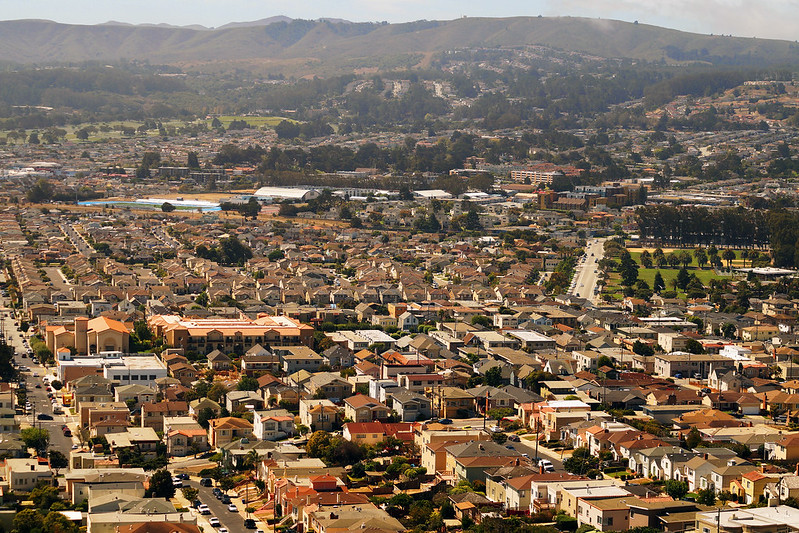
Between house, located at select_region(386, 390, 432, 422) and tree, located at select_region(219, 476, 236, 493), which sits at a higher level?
tree, located at select_region(219, 476, 236, 493)

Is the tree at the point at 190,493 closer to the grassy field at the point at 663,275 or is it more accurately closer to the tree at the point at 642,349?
the tree at the point at 642,349

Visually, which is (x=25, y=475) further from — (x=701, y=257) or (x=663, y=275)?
(x=701, y=257)

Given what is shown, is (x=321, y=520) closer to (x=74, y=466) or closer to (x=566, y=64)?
(x=74, y=466)

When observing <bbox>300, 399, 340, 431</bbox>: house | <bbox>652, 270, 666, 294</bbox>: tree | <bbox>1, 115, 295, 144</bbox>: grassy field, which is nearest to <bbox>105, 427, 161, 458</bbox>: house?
<bbox>300, 399, 340, 431</bbox>: house

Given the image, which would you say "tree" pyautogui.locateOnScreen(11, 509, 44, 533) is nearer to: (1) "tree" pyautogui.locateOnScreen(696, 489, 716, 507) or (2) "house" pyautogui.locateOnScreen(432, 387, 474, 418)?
(1) "tree" pyautogui.locateOnScreen(696, 489, 716, 507)

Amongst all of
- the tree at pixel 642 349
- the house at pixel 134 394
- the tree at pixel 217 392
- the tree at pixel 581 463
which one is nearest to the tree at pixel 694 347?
the tree at pixel 642 349

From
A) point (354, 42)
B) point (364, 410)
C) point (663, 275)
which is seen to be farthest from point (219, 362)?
point (354, 42)

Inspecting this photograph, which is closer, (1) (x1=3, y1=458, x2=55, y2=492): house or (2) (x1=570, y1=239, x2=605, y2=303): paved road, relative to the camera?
(1) (x1=3, y1=458, x2=55, y2=492): house
